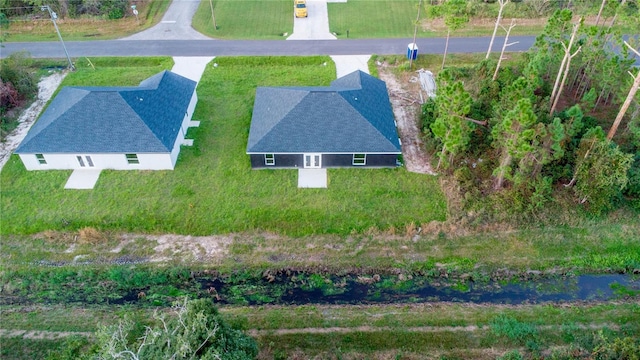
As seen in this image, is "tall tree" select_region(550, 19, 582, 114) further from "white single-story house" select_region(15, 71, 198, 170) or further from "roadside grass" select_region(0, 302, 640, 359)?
"white single-story house" select_region(15, 71, 198, 170)

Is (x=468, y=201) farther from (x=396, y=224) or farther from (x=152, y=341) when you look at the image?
(x=152, y=341)

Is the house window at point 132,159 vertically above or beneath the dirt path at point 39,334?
above

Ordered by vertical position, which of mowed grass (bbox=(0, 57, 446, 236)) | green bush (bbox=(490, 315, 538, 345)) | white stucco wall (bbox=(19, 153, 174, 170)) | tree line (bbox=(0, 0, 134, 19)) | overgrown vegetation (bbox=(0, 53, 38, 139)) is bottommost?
green bush (bbox=(490, 315, 538, 345))

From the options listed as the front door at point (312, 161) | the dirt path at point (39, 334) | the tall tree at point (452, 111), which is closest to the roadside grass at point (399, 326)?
the dirt path at point (39, 334)

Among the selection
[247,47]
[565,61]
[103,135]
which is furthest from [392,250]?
[247,47]

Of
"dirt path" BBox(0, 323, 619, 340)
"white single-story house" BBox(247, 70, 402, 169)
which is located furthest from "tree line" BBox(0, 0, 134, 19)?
"dirt path" BBox(0, 323, 619, 340)

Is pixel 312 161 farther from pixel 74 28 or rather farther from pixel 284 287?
pixel 74 28

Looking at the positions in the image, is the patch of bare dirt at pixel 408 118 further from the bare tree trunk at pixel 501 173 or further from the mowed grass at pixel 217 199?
the bare tree trunk at pixel 501 173
